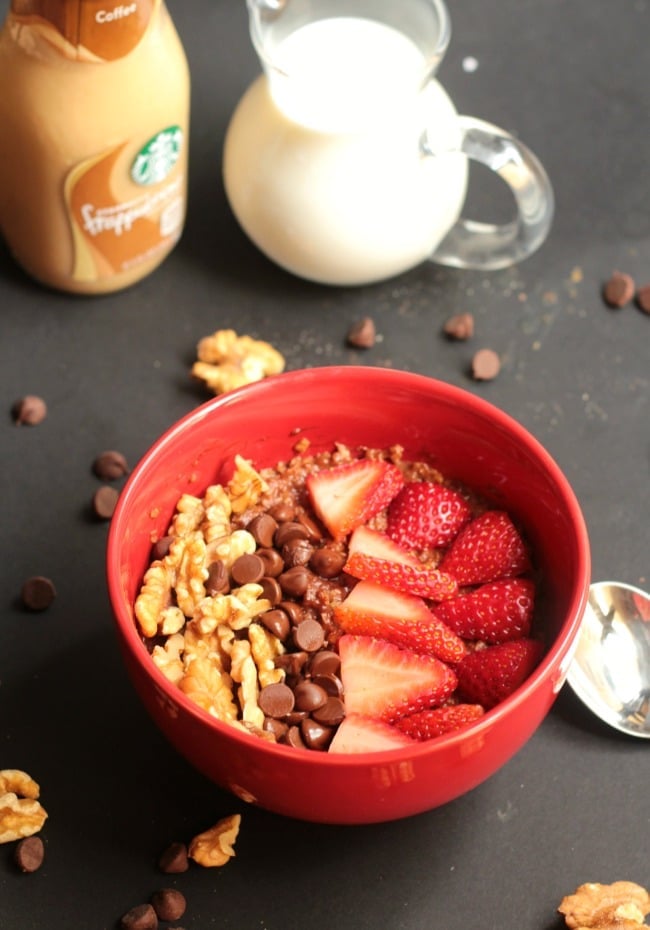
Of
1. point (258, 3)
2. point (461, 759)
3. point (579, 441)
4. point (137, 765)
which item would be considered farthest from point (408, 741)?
point (258, 3)

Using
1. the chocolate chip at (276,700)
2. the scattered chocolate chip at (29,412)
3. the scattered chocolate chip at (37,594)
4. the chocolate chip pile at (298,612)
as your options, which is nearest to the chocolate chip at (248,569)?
the chocolate chip pile at (298,612)

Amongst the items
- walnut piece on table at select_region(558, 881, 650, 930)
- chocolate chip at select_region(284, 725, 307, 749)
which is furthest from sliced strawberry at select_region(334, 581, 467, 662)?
walnut piece on table at select_region(558, 881, 650, 930)

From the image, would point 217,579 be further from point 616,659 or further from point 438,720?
point 616,659

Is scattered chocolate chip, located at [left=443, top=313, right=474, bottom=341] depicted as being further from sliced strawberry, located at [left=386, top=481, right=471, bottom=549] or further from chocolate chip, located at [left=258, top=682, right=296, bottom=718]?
chocolate chip, located at [left=258, top=682, right=296, bottom=718]

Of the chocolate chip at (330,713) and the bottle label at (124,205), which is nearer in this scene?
the chocolate chip at (330,713)

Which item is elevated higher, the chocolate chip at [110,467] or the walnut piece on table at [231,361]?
the walnut piece on table at [231,361]

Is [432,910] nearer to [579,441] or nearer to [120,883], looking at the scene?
[120,883]

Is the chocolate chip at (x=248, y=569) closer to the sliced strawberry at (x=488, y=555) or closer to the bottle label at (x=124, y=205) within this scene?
the sliced strawberry at (x=488, y=555)
